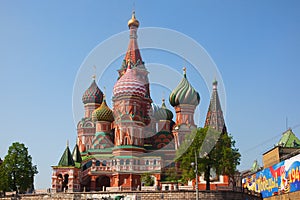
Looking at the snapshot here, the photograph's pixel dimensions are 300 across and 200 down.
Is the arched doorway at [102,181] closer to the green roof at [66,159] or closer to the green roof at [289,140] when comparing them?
the green roof at [66,159]

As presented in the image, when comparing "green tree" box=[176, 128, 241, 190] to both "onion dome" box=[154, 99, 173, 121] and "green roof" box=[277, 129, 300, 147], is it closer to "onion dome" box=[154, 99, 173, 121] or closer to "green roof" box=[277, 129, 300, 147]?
"onion dome" box=[154, 99, 173, 121]

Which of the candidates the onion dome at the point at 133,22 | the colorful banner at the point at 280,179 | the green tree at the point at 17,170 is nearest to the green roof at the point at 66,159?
the green tree at the point at 17,170

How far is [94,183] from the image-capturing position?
5400cm

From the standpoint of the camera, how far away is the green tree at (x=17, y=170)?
47.0 m

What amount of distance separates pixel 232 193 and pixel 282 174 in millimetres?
8660

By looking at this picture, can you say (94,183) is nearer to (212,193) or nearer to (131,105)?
(131,105)

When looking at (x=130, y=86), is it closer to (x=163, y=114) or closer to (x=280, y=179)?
(x=163, y=114)

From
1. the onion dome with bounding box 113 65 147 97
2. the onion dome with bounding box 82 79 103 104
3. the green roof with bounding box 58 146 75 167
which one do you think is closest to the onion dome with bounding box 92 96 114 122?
the onion dome with bounding box 113 65 147 97

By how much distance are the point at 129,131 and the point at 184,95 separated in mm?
12982

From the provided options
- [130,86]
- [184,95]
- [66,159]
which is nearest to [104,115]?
[130,86]

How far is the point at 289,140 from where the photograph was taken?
65938 mm

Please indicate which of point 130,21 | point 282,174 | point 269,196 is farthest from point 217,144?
point 130,21

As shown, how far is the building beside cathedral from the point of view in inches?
2104

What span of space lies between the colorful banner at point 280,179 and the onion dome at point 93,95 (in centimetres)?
3107
